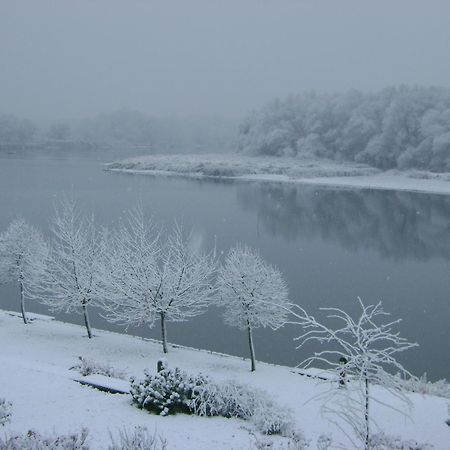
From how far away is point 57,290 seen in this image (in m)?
24.9

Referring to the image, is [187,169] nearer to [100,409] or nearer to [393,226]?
[393,226]

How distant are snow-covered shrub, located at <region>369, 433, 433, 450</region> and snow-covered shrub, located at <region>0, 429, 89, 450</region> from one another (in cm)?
556

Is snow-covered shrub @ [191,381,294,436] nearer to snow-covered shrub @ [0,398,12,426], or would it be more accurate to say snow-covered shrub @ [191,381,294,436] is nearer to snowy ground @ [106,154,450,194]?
snow-covered shrub @ [0,398,12,426]

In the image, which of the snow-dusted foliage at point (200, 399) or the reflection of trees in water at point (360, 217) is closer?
the snow-dusted foliage at point (200, 399)

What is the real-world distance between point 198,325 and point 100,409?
12.3 metres

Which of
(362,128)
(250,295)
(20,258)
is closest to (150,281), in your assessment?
(250,295)

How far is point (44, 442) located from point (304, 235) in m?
35.5

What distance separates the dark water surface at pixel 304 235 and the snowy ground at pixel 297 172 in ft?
17.8

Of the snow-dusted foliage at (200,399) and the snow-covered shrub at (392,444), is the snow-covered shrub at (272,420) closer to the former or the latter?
the snow-dusted foliage at (200,399)

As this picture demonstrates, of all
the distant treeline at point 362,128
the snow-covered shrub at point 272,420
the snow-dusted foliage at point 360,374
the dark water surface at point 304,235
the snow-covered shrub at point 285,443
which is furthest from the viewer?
the distant treeline at point 362,128

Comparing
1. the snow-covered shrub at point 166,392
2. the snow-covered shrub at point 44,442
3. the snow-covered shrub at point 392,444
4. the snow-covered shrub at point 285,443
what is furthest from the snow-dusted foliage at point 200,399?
the snow-covered shrub at point 44,442

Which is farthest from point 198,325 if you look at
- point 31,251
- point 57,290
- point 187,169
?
point 187,169

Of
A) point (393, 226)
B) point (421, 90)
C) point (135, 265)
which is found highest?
point (421, 90)

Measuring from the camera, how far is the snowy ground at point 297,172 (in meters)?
76.1
